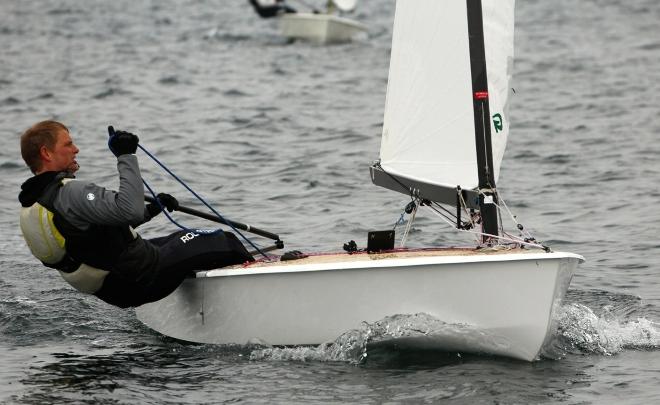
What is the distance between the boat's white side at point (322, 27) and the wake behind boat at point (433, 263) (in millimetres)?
19298

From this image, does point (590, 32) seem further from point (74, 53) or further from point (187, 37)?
point (74, 53)

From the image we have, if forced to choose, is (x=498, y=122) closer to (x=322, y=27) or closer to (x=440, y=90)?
(x=440, y=90)

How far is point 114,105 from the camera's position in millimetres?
17562

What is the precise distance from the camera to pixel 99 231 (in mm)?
6359

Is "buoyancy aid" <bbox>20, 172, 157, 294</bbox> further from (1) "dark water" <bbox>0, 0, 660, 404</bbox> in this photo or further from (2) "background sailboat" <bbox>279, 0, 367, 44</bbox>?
(2) "background sailboat" <bbox>279, 0, 367, 44</bbox>

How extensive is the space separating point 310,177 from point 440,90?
5.60 meters

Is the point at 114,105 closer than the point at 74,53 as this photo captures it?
Yes

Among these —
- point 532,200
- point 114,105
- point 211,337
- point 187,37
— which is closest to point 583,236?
point 532,200

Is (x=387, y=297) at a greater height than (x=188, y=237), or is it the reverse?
(x=188, y=237)

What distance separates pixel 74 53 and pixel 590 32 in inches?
427

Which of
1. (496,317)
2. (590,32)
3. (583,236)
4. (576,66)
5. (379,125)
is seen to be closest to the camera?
(496,317)

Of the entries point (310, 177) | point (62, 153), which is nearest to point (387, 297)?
point (62, 153)

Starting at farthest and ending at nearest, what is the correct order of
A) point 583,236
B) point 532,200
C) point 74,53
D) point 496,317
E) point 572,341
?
point 74,53 → point 532,200 → point 583,236 → point 572,341 → point 496,317

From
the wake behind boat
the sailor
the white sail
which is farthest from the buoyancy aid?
the white sail
